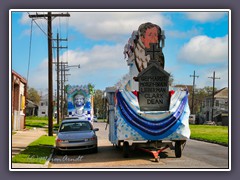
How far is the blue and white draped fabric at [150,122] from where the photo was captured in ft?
52.6

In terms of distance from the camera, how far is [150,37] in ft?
60.0

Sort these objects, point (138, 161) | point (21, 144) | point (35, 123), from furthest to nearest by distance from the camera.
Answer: point (35, 123), point (21, 144), point (138, 161)

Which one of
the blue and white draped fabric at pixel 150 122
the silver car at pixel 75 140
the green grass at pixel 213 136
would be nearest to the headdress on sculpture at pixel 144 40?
the blue and white draped fabric at pixel 150 122

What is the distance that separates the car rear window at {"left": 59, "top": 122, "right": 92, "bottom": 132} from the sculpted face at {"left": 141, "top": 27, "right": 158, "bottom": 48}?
424 cm

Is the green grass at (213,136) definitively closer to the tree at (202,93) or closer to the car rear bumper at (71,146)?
the car rear bumper at (71,146)

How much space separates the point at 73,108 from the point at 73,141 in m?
18.4

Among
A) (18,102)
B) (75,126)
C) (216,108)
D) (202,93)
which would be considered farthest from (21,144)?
(202,93)

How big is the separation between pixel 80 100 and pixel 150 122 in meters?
20.6

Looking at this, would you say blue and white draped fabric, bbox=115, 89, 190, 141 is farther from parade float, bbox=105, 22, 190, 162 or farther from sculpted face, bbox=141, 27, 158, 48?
sculpted face, bbox=141, 27, 158, 48

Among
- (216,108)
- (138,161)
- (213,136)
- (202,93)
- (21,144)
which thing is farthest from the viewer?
(202,93)

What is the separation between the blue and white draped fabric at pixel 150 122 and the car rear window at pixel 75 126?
11.3 ft

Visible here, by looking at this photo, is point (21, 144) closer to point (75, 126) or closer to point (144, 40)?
point (75, 126)

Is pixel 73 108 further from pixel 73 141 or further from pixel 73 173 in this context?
pixel 73 173

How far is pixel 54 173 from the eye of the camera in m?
11.1
